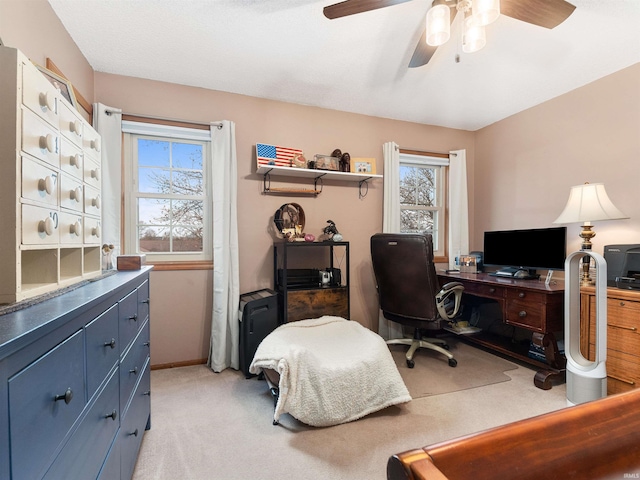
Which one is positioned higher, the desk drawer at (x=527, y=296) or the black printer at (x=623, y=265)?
the black printer at (x=623, y=265)

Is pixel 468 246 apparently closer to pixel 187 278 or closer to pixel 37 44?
pixel 187 278

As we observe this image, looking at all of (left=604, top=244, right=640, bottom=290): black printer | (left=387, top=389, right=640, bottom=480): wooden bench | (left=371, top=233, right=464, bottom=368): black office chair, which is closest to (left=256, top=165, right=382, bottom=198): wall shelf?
Answer: (left=371, top=233, right=464, bottom=368): black office chair

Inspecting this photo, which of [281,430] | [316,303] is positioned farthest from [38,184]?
[316,303]

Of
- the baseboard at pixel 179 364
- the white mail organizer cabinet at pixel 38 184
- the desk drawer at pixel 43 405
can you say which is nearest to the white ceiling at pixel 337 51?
the white mail organizer cabinet at pixel 38 184

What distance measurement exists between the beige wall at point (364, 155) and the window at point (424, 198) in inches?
9.7

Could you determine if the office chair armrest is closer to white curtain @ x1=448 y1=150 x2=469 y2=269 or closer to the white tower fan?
the white tower fan

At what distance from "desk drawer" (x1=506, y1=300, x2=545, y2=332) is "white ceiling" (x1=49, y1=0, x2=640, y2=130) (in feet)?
6.23

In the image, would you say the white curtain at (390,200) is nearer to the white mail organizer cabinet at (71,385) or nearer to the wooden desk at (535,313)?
the wooden desk at (535,313)

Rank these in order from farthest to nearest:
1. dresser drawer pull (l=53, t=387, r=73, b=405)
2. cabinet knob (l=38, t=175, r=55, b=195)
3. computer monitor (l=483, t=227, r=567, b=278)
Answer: computer monitor (l=483, t=227, r=567, b=278), cabinet knob (l=38, t=175, r=55, b=195), dresser drawer pull (l=53, t=387, r=73, b=405)

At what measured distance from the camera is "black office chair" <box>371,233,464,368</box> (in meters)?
2.62

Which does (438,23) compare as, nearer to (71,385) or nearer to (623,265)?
(71,385)

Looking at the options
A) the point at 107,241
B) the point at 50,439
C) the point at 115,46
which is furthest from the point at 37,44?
the point at 50,439

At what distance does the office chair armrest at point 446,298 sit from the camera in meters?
2.72

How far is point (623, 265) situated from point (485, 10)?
6.81 ft
